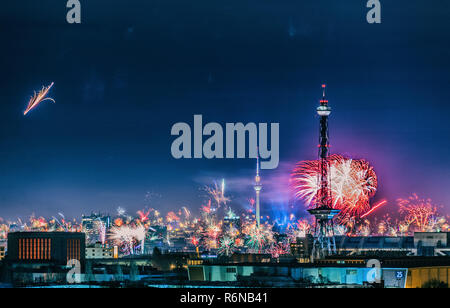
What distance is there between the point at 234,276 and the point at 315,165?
28152 mm

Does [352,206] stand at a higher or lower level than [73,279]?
higher
